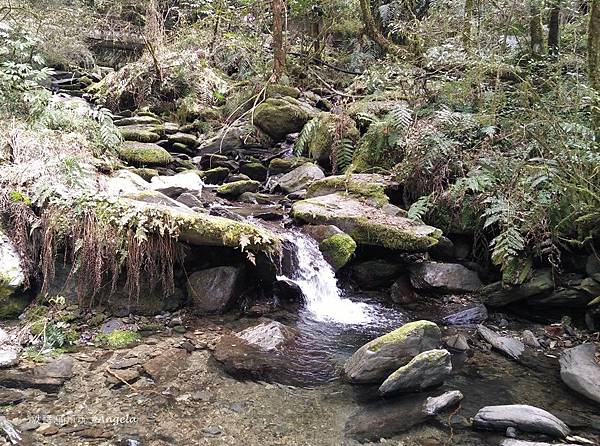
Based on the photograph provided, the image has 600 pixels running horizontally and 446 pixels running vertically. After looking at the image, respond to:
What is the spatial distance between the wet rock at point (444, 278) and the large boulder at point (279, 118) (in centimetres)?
529

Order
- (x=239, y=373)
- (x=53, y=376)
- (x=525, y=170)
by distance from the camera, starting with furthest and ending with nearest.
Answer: (x=525, y=170) → (x=239, y=373) → (x=53, y=376)

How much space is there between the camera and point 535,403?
3994 mm

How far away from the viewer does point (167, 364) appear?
4.35 metres

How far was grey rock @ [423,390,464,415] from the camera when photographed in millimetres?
3768

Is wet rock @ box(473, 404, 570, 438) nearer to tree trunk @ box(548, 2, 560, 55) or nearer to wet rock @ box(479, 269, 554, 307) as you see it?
wet rock @ box(479, 269, 554, 307)

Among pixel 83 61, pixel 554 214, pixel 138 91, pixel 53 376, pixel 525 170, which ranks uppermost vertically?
pixel 83 61

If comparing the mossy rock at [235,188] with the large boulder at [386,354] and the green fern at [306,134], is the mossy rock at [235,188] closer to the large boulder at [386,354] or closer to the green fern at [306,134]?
the green fern at [306,134]

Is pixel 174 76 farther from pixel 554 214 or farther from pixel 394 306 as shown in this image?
pixel 554 214

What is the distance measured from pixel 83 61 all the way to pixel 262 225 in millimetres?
11153

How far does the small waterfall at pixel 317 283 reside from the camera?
6.05 m

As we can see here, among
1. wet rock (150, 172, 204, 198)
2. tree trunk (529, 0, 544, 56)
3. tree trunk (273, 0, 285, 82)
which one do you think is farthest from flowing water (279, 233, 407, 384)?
tree trunk (273, 0, 285, 82)

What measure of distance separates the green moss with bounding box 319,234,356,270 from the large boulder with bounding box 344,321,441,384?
77.6 inches

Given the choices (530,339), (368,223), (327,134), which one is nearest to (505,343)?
(530,339)

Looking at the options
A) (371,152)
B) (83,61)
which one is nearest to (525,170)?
(371,152)
